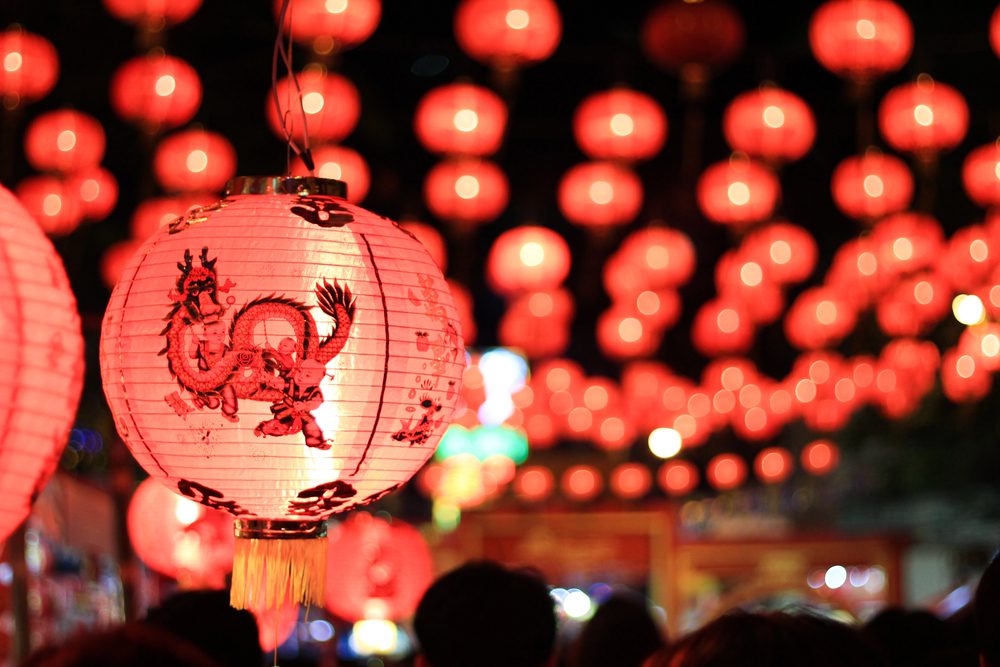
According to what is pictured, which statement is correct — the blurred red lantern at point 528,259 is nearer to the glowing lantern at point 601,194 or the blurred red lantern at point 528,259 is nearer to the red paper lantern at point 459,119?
the glowing lantern at point 601,194

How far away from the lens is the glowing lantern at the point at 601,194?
973cm

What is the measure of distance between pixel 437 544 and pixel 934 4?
5.88 metres

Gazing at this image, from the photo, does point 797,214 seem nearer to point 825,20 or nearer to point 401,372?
point 825,20

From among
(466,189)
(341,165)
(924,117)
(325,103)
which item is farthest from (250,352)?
(466,189)

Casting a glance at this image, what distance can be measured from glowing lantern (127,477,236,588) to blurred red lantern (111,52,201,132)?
3.21 metres

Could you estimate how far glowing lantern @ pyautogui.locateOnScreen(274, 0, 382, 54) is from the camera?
6723 mm

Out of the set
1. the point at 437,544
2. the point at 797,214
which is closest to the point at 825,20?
the point at 437,544

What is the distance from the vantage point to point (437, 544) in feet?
41.1

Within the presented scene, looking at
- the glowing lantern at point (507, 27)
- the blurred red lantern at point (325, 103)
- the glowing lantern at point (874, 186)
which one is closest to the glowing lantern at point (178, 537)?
the glowing lantern at point (507, 27)

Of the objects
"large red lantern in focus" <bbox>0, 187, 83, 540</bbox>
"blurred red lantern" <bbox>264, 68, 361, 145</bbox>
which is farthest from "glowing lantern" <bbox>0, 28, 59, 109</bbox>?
"large red lantern in focus" <bbox>0, 187, 83, 540</bbox>

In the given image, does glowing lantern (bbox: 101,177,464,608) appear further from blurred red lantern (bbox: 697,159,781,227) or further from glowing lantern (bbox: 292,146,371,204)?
blurred red lantern (bbox: 697,159,781,227)

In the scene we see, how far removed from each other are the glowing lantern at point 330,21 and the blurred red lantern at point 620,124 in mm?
2024

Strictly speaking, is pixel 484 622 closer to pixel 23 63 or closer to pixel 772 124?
pixel 23 63

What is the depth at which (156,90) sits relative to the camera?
7.83 metres
